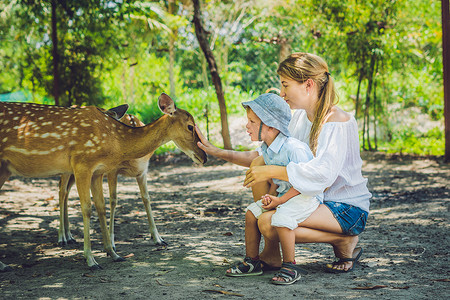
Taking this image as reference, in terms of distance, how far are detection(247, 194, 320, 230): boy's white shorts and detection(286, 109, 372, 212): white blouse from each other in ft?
0.47

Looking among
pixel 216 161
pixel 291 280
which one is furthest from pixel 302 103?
Answer: pixel 216 161

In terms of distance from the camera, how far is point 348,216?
3.88 m

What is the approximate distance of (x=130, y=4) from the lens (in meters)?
9.80

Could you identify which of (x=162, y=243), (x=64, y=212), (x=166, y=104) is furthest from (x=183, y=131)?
(x=64, y=212)

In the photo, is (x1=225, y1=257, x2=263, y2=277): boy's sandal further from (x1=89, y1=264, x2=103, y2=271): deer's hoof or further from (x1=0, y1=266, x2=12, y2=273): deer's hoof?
(x1=0, y1=266, x2=12, y2=273): deer's hoof

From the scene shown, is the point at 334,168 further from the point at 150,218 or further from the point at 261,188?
the point at 150,218

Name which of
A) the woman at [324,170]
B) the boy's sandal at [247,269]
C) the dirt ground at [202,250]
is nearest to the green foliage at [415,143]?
the dirt ground at [202,250]

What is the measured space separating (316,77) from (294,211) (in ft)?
3.45

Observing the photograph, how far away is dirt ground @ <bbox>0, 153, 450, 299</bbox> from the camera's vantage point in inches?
143

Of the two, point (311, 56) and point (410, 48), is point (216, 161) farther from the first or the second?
point (311, 56)

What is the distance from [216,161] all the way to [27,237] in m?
7.59

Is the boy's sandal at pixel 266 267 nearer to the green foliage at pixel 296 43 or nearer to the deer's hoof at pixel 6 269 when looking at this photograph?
the deer's hoof at pixel 6 269

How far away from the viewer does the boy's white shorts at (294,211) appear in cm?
361

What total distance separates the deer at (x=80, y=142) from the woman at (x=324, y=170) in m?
1.06
